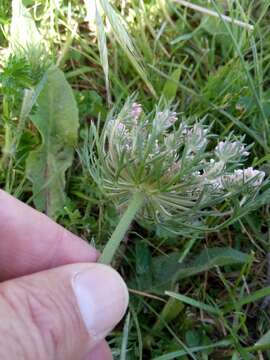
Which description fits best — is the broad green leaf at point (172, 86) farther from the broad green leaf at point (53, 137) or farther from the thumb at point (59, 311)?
the thumb at point (59, 311)

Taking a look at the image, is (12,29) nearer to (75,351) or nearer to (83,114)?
(83,114)

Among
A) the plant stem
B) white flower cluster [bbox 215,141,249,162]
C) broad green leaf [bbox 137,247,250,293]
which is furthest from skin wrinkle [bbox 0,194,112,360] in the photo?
white flower cluster [bbox 215,141,249,162]

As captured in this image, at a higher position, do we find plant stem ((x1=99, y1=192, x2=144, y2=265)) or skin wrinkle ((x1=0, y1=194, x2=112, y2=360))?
plant stem ((x1=99, y1=192, x2=144, y2=265))

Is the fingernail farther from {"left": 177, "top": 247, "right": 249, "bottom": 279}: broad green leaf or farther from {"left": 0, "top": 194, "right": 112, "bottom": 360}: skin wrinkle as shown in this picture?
{"left": 177, "top": 247, "right": 249, "bottom": 279}: broad green leaf

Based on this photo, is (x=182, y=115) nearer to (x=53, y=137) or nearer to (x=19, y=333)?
(x=53, y=137)

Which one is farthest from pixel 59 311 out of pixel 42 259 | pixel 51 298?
pixel 42 259
